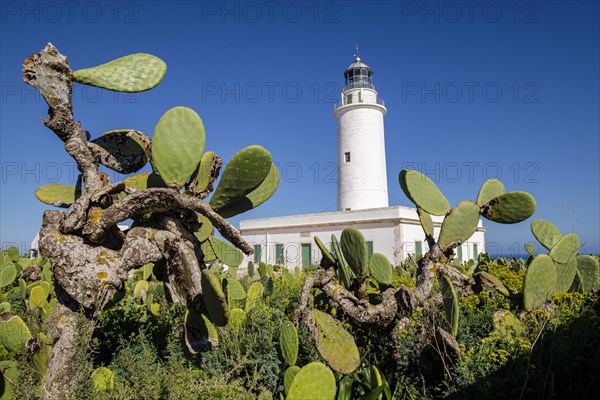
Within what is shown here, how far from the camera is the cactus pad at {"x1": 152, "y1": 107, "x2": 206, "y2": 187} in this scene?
3.13 meters

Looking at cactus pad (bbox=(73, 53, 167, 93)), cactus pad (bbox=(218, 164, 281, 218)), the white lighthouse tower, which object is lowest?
cactus pad (bbox=(218, 164, 281, 218))

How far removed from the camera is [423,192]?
14.1 ft

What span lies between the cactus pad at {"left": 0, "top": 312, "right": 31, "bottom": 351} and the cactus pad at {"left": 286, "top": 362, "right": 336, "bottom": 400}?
2390 mm

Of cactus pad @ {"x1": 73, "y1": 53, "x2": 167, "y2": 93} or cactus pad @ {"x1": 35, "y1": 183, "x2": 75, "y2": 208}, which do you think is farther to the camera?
cactus pad @ {"x1": 35, "y1": 183, "x2": 75, "y2": 208}

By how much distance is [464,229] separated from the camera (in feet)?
13.8

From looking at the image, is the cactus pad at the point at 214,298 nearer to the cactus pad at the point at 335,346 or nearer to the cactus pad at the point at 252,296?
the cactus pad at the point at 335,346

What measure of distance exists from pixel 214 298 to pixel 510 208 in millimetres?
3230

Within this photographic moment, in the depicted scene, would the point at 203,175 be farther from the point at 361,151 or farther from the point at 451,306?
the point at 361,151

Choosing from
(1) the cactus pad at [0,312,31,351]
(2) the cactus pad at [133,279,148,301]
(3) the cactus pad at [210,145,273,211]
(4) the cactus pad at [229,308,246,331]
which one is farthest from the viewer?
(2) the cactus pad at [133,279,148,301]

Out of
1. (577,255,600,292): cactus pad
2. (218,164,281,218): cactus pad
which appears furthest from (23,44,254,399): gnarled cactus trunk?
(577,255,600,292): cactus pad

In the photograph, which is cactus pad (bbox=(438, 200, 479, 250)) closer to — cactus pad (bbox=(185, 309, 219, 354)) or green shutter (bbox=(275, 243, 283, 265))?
cactus pad (bbox=(185, 309, 219, 354))

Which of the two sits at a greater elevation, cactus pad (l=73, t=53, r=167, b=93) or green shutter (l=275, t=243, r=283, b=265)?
cactus pad (l=73, t=53, r=167, b=93)

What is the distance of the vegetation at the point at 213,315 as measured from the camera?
285 cm

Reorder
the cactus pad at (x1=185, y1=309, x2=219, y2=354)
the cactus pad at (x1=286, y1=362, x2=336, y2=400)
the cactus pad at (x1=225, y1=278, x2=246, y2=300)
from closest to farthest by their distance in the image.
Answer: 1. the cactus pad at (x1=286, y1=362, x2=336, y2=400)
2. the cactus pad at (x1=185, y1=309, x2=219, y2=354)
3. the cactus pad at (x1=225, y1=278, x2=246, y2=300)
